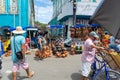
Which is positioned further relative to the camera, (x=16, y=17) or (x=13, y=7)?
(x=16, y=17)

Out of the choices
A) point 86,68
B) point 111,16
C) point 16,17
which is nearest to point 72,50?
point 86,68

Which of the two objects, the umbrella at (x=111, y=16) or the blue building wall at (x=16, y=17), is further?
the blue building wall at (x=16, y=17)

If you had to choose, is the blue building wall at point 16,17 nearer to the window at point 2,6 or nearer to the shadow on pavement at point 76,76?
the window at point 2,6

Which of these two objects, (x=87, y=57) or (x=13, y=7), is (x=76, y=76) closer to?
(x=87, y=57)

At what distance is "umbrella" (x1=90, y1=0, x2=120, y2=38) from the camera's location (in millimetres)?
3732

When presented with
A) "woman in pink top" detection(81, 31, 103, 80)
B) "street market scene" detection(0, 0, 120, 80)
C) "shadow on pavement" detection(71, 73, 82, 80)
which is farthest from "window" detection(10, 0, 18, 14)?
"woman in pink top" detection(81, 31, 103, 80)

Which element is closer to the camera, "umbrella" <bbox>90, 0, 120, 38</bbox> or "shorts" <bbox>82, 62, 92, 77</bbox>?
"umbrella" <bbox>90, 0, 120, 38</bbox>

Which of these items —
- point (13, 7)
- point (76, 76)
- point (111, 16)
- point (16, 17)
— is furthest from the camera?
Result: point (16, 17)

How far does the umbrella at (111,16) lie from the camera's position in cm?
373

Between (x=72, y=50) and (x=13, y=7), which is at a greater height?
(x=13, y=7)

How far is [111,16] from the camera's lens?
3873 mm

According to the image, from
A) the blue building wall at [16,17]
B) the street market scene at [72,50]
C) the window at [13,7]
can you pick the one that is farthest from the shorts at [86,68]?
the window at [13,7]

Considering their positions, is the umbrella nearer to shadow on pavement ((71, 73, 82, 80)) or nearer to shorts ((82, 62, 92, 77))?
shorts ((82, 62, 92, 77))

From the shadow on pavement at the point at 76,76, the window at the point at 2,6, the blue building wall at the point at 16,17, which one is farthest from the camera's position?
the blue building wall at the point at 16,17
